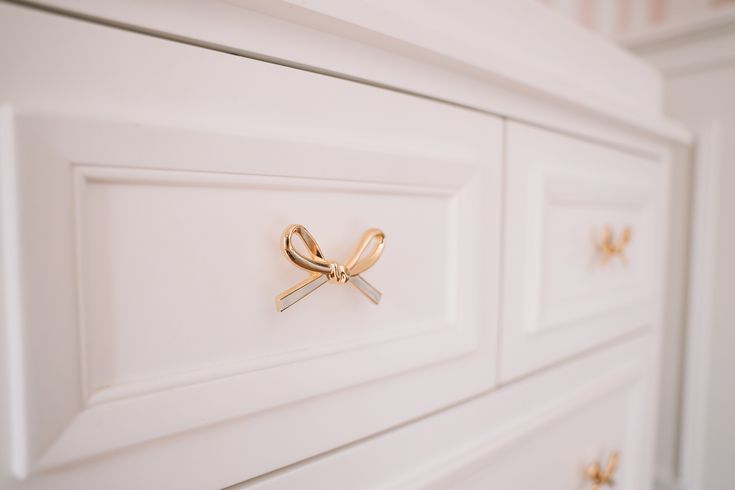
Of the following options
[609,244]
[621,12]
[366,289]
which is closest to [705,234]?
[609,244]

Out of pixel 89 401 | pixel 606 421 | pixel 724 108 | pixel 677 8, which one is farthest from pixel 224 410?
pixel 677 8

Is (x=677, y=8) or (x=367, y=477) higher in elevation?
(x=677, y=8)

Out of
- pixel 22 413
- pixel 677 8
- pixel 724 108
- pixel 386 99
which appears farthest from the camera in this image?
pixel 677 8

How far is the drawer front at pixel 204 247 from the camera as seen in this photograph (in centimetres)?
17

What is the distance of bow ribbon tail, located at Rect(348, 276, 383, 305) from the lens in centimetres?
25

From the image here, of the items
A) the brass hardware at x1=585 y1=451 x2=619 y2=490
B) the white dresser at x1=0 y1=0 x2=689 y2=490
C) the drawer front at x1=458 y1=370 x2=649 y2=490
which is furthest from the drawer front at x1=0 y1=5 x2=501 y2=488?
the brass hardware at x1=585 y1=451 x2=619 y2=490

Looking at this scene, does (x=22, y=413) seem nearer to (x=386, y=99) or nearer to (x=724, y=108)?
(x=386, y=99)

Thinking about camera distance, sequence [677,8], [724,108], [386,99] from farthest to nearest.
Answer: [677,8]
[724,108]
[386,99]

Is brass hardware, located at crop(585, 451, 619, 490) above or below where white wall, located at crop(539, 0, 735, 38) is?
below

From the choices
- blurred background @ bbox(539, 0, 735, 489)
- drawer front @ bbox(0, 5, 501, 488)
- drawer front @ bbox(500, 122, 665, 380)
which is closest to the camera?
drawer front @ bbox(0, 5, 501, 488)

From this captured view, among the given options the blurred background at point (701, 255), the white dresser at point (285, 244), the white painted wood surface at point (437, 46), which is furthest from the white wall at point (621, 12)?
the white dresser at point (285, 244)

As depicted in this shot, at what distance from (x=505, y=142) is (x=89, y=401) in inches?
13.1

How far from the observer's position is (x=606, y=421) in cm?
50

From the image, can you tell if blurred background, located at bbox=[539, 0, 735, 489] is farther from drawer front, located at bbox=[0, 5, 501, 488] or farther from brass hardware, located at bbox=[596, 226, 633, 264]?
drawer front, located at bbox=[0, 5, 501, 488]
